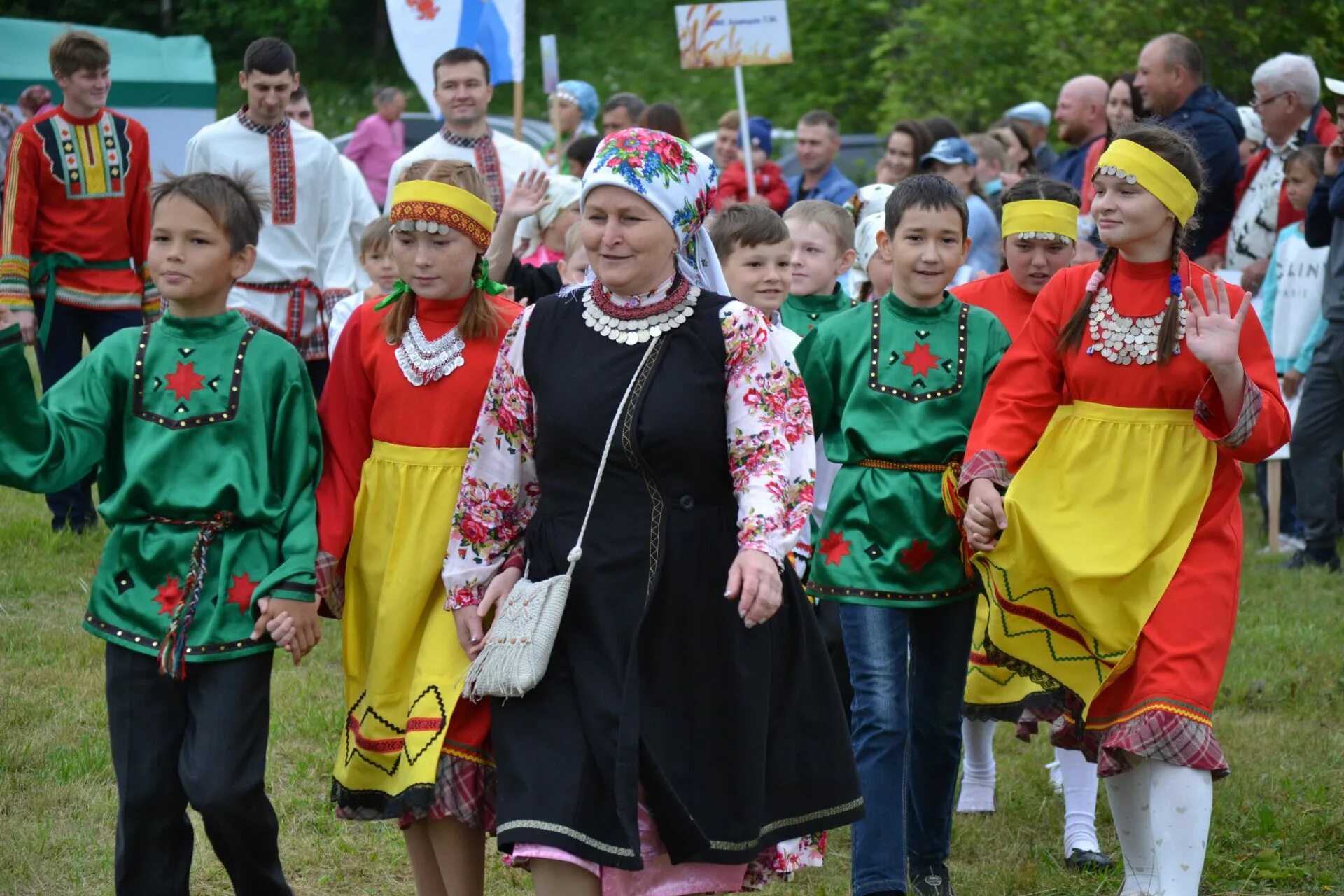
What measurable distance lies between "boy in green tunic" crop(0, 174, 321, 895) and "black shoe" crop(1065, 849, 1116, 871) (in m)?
2.51

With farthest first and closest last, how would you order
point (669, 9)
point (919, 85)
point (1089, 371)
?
point (669, 9) < point (919, 85) < point (1089, 371)

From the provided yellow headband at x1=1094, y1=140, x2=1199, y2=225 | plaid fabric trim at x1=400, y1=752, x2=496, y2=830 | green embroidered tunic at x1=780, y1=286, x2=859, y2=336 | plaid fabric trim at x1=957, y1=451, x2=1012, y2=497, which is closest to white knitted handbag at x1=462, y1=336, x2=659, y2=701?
plaid fabric trim at x1=400, y1=752, x2=496, y2=830

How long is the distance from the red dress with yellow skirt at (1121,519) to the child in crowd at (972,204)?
178 inches

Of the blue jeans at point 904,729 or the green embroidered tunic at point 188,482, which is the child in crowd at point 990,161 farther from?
the green embroidered tunic at point 188,482

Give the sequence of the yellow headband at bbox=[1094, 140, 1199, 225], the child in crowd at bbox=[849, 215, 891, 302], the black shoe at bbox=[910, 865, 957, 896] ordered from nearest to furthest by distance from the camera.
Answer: the yellow headband at bbox=[1094, 140, 1199, 225] → the black shoe at bbox=[910, 865, 957, 896] → the child in crowd at bbox=[849, 215, 891, 302]

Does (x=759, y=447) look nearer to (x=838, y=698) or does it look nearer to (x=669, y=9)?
(x=838, y=698)

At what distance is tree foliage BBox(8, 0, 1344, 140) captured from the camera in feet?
57.8

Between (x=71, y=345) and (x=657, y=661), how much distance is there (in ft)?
A: 19.9

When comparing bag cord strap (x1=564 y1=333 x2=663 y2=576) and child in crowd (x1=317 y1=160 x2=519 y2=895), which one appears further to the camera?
child in crowd (x1=317 y1=160 x2=519 y2=895)

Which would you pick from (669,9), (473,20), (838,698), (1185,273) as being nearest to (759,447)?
(838,698)

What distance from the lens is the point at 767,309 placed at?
537 cm

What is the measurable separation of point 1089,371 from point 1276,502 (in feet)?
20.0

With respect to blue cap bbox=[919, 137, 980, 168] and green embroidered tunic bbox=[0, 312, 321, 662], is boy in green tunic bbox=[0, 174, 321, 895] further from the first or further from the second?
blue cap bbox=[919, 137, 980, 168]

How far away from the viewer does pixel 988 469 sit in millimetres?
4453
